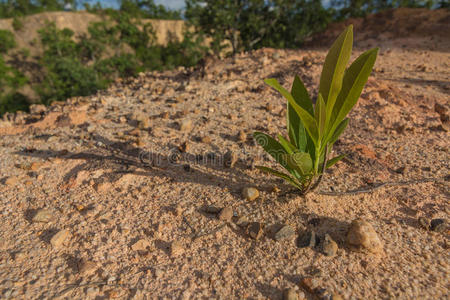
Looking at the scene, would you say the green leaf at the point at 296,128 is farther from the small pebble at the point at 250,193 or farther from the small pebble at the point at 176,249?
the small pebble at the point at 176,249

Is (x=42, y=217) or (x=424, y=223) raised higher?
(x=424, y=223)

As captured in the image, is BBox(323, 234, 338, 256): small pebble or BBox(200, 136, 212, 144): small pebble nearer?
BBox(323, 234, 338, 256): small pebble

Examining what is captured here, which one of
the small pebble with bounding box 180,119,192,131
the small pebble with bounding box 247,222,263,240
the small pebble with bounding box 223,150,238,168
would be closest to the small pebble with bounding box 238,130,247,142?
the small pebble with bounding box 223,150,238,168

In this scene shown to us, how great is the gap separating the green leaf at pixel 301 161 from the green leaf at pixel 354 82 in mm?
206

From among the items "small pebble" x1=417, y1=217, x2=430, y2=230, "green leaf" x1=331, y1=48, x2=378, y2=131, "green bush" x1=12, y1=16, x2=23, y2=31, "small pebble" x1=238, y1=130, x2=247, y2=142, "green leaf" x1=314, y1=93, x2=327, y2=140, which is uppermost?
"green bush" x1=12, y1=16, x2=23, y2=31

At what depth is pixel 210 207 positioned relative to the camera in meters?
1.43

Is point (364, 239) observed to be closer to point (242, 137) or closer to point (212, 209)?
point (212, 209)

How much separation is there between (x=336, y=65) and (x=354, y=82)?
0.42ft

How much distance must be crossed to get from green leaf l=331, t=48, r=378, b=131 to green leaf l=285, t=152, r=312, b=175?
0.68 feet

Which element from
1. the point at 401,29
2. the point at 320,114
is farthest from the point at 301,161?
the point at 401,29

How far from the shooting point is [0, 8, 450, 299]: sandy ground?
1.04 metres

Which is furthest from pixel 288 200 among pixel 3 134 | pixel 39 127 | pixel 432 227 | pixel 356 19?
pixel 356 19

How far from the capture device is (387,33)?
28.9 feet

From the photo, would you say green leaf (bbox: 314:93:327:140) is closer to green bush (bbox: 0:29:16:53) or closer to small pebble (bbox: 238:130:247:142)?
small pebble (bbox: 238:130:247:142)
